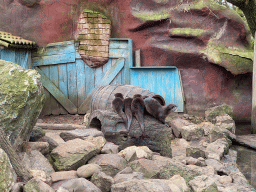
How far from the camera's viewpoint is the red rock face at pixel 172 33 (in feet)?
23.5

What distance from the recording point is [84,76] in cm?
732

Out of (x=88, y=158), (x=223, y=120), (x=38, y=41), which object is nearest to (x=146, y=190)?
(x=88, y=158)

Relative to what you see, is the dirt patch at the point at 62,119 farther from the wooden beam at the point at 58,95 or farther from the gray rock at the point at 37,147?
the gray rock at the point at 37,147

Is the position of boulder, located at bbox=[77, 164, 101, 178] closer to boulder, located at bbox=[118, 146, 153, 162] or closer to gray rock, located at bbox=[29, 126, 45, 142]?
boulder, located at bbox=[118, 146, 153, 162]

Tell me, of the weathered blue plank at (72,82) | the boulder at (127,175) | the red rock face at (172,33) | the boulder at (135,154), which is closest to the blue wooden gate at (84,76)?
the weathered blue plank at (72,82)

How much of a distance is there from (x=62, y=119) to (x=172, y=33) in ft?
11.9

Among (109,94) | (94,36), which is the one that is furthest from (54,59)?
(109,94)

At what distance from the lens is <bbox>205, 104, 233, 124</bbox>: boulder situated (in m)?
6.64

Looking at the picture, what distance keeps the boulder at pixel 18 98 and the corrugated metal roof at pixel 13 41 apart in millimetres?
4226

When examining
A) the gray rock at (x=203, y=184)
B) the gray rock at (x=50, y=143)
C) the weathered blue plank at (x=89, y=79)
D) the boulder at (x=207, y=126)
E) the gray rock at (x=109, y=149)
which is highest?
the weathered blue plank at (x=89, y=79)

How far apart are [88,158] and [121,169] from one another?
1.14ft

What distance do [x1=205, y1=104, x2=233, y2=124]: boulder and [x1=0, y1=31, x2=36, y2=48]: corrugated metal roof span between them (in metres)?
4.86

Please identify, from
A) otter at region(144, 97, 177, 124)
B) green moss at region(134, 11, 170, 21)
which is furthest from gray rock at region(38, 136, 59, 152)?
green moss at region(134, 11, 170, 21)

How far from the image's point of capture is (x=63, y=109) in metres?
7.49
